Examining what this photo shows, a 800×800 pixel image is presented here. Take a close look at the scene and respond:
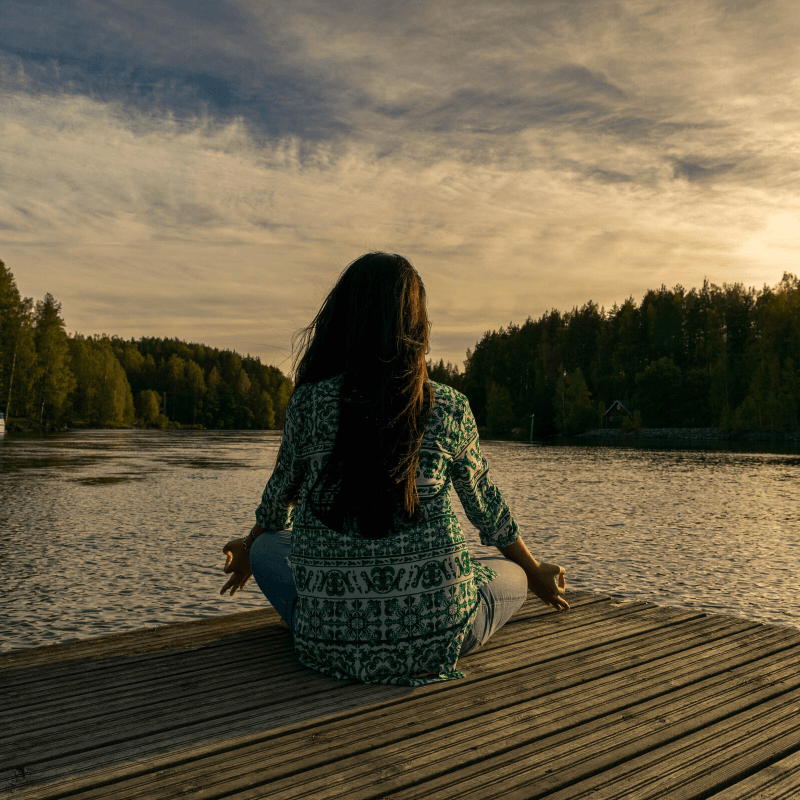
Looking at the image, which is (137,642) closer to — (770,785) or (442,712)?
(442,712)

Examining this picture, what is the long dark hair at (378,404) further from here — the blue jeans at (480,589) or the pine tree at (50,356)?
the pine tree at (50,356)

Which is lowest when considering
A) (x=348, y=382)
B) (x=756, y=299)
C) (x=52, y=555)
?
(x=52, y=555)

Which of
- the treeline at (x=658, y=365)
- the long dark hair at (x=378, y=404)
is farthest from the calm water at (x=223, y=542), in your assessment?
the treeline at (x=658, y=365)

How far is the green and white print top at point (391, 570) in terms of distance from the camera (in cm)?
261

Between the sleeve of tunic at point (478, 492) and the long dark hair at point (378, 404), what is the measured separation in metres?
0.25

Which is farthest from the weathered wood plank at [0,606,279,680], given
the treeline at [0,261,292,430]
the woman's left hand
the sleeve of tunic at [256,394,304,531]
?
the treeline at [0,261,292,430]

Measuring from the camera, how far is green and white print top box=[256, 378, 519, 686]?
261cm

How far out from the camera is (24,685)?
288cm

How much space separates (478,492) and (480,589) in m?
0.43

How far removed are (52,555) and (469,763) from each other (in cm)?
800

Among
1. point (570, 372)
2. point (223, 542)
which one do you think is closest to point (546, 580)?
point (223, 542)

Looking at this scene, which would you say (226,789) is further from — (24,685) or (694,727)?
(694,727)

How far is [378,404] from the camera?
8.36ft

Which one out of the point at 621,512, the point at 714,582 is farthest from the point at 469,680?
the point at 621,512
